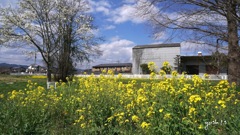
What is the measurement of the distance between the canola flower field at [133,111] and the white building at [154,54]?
3473cm

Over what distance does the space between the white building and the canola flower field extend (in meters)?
34.7

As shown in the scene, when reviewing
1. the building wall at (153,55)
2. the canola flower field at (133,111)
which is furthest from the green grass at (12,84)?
the building wall at (153,55)

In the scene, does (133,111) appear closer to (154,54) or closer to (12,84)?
(12,84)

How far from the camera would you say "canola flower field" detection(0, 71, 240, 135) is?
10.3ft

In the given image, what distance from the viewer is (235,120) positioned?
339cm

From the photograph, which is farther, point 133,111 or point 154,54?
point 154,54

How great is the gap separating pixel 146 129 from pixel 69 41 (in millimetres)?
18145

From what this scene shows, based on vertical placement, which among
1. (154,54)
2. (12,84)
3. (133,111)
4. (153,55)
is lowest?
(12,84)

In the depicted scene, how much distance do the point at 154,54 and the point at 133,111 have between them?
38.6m

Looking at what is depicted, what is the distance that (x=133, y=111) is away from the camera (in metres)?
3.88

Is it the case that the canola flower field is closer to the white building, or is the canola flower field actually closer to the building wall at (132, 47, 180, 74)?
the white building

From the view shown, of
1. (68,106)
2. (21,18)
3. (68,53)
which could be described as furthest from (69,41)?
(68,106)

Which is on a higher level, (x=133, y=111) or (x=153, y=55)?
(x=153, y=55)

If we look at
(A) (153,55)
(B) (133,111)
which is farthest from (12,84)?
(A) (153,55)
